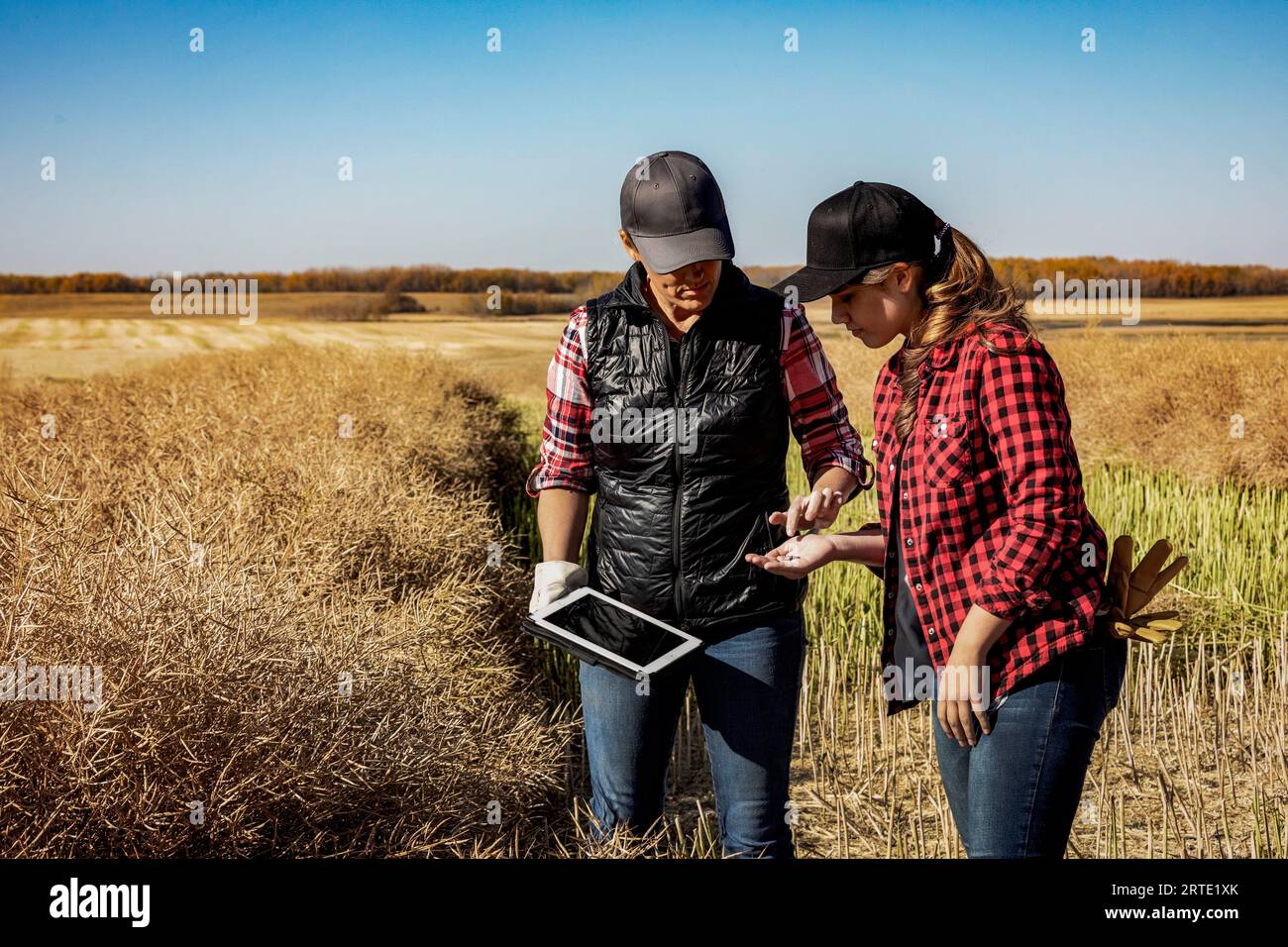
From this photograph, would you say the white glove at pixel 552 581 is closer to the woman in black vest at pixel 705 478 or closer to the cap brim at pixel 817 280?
the woman in black vest at pixel 705 478

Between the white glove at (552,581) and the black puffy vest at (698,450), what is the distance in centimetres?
16

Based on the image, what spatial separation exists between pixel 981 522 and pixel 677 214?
863mm

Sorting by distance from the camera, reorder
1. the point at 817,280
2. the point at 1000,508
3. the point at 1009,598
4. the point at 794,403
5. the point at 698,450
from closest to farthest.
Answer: the point at 1009,598, the point at 1000,508, the point at 817,280, the point at 698,450, the point at 794,403

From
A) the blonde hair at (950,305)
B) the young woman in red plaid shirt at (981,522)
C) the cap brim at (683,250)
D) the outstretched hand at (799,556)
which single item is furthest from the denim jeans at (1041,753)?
the cap brim at (683,250)

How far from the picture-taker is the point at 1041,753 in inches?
68.7

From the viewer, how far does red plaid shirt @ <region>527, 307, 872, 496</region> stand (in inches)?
89.4

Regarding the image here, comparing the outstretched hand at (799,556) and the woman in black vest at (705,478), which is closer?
the outstretched hand at (799,556)

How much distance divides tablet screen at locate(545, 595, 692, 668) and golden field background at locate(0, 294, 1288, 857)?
0.54m

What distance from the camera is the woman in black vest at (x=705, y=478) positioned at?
221 cm

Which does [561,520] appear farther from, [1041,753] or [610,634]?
[1041,753]

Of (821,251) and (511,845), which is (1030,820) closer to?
(821,251)

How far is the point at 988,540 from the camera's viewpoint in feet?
5.78

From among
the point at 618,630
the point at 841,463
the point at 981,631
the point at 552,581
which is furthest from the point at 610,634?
the point at 981,631

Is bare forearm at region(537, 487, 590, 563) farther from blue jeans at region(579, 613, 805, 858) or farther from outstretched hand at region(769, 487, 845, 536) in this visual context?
outstretched hand at region(769, 487, 845, 536)
